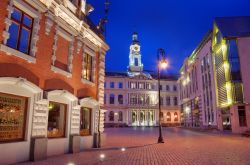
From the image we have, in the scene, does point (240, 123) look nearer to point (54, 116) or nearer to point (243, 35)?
point (243, 35)

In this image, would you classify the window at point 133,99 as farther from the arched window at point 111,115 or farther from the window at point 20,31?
the window at point 20,31

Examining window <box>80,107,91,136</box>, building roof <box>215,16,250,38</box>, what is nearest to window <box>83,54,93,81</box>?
window <box>80,107,91,136</box>

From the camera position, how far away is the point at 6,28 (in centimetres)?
908

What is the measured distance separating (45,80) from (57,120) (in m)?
A: 2.60

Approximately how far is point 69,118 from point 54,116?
3.30 feet

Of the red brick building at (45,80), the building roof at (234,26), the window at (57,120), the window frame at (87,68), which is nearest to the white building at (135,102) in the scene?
the building roof at (234,26)

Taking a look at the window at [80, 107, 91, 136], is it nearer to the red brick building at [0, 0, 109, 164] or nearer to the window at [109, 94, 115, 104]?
the red brick building at [0, 0, 109, 164]

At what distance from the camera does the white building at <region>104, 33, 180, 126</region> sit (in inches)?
2766

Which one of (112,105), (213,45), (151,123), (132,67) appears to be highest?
(132,67)

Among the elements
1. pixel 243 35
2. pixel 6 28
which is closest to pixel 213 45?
pixel 243 35

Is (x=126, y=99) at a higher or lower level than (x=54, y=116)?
higher

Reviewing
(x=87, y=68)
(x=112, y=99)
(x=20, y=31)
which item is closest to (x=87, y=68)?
(x=87, y=68)

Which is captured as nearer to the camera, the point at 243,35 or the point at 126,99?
the point at 243,35

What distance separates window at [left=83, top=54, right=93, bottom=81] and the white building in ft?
175
